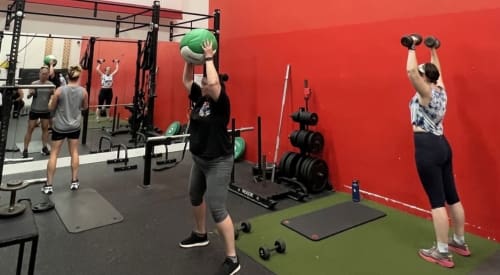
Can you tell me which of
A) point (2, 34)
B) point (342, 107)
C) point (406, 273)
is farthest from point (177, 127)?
point (406, 273)

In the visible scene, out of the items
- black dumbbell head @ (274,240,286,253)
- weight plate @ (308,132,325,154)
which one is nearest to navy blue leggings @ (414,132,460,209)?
black dumbbell head @ (274,240,286,253)

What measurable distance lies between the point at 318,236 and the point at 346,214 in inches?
22.6

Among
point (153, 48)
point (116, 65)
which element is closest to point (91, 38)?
point (116, 65)

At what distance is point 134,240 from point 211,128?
47.5 inches

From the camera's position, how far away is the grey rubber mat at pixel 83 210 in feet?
8.86

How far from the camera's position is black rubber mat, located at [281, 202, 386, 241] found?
2.66 metres

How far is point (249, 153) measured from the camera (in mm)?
4863

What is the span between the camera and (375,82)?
3217 millimetres

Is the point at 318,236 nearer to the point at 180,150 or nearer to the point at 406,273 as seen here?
the point at 406,273

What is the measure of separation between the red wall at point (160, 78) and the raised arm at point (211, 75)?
4.34 metres

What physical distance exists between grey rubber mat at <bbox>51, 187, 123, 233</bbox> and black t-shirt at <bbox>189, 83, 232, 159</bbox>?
4.53 feet

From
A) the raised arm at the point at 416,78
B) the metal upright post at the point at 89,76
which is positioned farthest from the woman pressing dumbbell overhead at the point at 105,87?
the raised arm at the point at 416,78

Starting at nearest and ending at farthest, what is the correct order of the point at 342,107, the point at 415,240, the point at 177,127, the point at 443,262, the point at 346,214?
the point at 443,262, the point at 415,240, the point at 346,214, the point at 342,107, the point at 177,127

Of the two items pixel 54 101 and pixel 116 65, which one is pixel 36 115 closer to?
pixel 54 101
